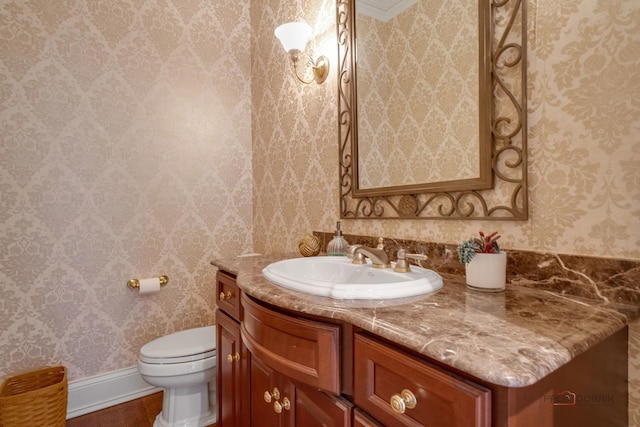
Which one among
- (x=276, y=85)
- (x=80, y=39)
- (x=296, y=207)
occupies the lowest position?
(x=296, y=207)

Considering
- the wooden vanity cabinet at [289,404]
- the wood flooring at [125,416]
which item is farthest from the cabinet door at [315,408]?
the wood flooring at [125,416]

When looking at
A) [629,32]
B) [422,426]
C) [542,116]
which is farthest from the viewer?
[542,116]

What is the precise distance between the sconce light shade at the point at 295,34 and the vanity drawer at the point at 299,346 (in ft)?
4.58

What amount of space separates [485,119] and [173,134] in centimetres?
193

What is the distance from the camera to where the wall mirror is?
0.92 m

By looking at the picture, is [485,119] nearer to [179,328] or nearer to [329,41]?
[329,41]

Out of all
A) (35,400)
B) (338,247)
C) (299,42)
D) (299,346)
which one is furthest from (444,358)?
(35,400)

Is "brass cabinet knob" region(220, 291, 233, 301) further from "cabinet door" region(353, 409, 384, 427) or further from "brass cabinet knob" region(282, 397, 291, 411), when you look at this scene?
"cabinet door" region(353, 409, 384, 427)

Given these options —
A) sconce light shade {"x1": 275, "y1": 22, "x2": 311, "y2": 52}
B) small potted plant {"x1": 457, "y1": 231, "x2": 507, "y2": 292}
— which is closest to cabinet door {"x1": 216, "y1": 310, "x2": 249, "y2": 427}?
small potted plant {"x1": 457, "y1": 231, "x2": 507, "y2": 292}

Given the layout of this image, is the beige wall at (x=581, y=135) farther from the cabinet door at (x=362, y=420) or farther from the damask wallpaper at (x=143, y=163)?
the cabinet door at (x=362, y=420)

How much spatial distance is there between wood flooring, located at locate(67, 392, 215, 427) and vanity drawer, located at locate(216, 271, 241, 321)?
95 cm

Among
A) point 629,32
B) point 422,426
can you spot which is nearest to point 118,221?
point 422,426

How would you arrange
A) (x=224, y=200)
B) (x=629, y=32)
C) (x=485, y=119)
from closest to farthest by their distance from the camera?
1. (x=629, y=32)
2. (x=485, y=119)
3. (x=224, y=200)

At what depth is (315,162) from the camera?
5.84ft
